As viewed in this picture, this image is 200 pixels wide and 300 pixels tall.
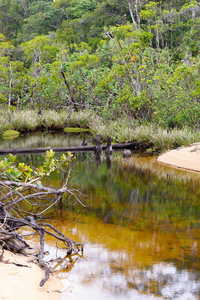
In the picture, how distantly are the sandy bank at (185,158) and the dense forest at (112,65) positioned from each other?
2707 mm

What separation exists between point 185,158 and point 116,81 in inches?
388

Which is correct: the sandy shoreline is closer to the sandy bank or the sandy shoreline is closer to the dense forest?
the sandy bank

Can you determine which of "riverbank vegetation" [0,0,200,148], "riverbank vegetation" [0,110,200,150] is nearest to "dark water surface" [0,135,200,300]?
"riverbank vegetation" [0,110,200,150]

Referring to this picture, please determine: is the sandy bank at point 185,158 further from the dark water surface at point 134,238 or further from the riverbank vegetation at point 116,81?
the riverbank vegetation at point 116,81

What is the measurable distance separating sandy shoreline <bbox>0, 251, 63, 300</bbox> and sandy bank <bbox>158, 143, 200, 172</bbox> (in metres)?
7.51

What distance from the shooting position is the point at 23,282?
3611 millimetres

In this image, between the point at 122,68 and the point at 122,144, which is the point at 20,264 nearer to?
the point at 122,144

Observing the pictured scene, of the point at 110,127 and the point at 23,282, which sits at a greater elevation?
the point at 23,282

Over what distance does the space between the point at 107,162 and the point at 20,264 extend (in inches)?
373

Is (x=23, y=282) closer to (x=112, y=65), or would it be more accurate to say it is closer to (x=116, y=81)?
(x=116, y=81)

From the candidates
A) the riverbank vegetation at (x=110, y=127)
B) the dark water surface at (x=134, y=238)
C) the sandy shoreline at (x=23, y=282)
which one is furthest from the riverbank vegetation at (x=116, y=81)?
the sandy shoreline at (x=23, y=282)

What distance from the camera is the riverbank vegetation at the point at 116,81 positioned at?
1548 cm

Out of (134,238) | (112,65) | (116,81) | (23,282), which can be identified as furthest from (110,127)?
(112,65)

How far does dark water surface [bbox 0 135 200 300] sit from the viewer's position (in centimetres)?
409
